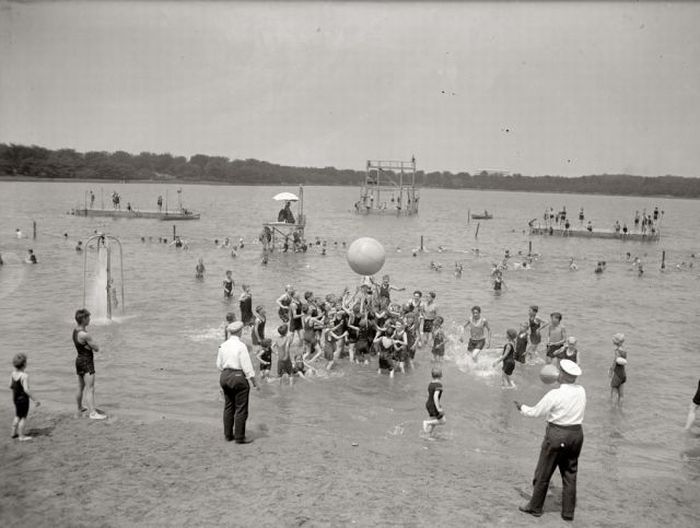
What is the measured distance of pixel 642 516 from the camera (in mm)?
7129

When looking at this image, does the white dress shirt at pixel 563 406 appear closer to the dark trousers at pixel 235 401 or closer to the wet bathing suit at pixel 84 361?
the dark trousers at pixel 235 401

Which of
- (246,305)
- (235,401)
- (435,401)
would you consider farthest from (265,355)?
(246,305)

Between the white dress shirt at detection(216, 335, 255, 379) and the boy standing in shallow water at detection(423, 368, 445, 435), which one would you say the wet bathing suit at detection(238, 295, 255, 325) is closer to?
the boy standing in shallow water at detection(423, 368, 445, 435)

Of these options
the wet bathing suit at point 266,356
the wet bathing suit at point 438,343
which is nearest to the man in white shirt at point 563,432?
the wet bathing suit at point 266,356

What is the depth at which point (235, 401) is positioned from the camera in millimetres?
8484

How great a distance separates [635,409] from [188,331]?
12.2 meters

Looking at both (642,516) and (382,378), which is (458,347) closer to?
(382,378)

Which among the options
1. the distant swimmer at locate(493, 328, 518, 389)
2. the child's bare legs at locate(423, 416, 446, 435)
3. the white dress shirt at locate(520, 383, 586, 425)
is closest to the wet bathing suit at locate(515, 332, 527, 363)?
the distant swimmer at locate(493, 328, 518, 389)

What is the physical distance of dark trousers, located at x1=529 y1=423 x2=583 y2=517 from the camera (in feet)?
21.3

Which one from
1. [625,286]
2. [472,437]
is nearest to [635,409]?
[472,437]

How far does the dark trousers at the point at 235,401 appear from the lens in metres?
8.25

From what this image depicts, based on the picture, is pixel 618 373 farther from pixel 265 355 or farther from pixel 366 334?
pixel 265 355

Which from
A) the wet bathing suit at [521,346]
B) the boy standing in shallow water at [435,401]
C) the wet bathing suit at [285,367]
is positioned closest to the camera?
the boy standing in shallow water at [435,401]

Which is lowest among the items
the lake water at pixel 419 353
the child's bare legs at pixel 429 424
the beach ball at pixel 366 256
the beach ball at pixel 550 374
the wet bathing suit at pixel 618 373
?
the lake water at pixel 419 353
